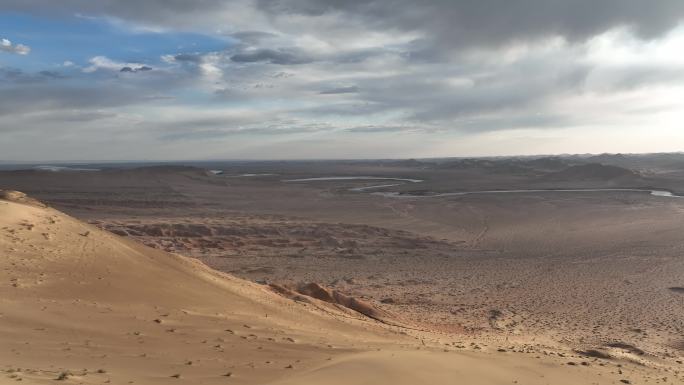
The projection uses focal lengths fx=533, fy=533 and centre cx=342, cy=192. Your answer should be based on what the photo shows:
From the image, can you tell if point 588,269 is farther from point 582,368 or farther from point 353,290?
point 582,368

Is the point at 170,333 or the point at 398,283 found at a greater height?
the point at 170,333

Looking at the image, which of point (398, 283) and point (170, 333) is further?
point (398, 283)

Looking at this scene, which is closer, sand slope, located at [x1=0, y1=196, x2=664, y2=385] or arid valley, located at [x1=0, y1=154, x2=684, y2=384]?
sand slope, located at [x1=0, y1=196, x2=664, y2=385]

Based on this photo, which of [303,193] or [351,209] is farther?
[303,193]

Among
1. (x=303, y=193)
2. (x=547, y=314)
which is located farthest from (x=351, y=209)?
(x=547, y=314)
